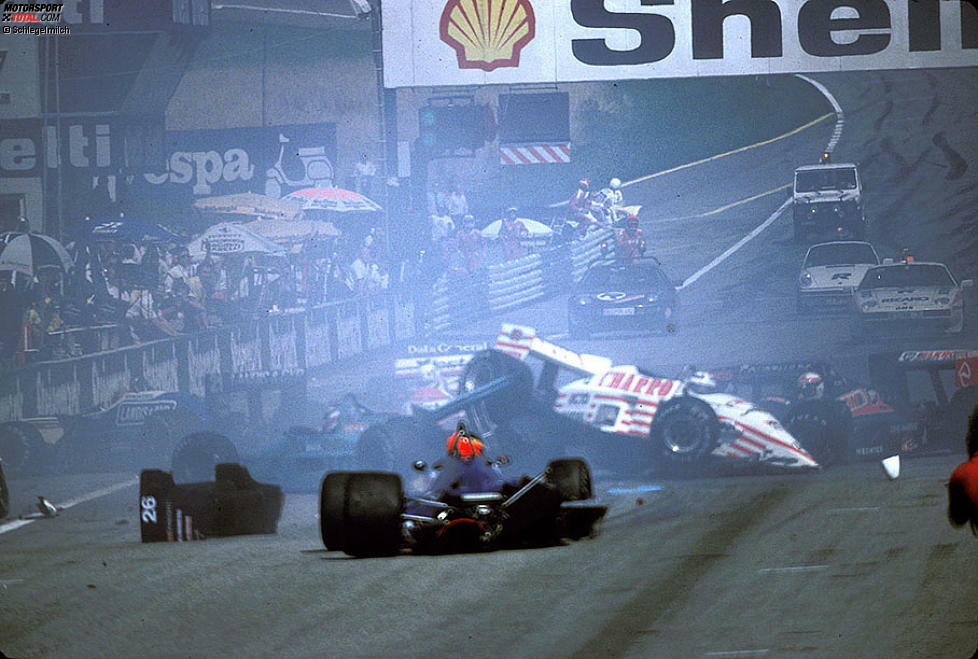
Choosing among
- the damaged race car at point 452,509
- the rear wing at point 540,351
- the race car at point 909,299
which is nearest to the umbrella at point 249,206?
the rear wing at point 540,351

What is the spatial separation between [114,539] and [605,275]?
7067 millimetres

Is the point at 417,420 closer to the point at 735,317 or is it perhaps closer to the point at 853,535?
the point at 735,317

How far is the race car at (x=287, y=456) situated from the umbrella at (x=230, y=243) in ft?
7.98

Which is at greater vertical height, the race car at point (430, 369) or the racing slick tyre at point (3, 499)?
the race car at point (430, 369)

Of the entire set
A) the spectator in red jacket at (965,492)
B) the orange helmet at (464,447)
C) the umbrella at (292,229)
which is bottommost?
the orange helmet at (464,447)

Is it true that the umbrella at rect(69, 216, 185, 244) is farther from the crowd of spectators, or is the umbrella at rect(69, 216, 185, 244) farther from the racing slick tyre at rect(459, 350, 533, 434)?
the racing slick tyre at rect(459, 350, 533, 434)

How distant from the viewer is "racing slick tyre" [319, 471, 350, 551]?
966cm

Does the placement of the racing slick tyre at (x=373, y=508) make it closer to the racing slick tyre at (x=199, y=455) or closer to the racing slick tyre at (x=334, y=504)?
the racing slick tyre at (x=334, y=504)

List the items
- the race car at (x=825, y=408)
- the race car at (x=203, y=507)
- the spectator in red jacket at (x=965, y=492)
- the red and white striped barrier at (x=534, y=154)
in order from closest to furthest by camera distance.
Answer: the spectator in red jacket at (x=965, y=492) → the race car at (x=203, y=507) → the race car at (x=825, y=408) → the red and white striped barrier at (x=534, y=154)

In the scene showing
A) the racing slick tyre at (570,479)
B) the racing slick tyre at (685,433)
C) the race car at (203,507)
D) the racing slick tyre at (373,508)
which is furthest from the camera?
the racing slick tyre at (685,433)

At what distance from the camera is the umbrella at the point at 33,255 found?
1614cm

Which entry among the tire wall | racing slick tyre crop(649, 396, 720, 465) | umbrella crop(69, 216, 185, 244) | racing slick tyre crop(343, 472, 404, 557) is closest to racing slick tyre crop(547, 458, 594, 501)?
racing slick tyre crop(343, 472, 404, 557)

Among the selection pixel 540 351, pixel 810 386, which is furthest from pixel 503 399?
pixel 810 386

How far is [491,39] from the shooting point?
16031 millimetres
